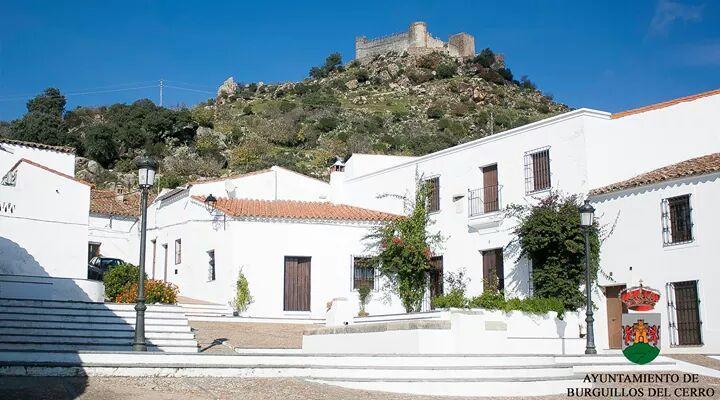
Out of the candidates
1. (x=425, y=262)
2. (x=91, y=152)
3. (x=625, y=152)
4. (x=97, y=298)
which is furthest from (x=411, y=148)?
(x=97, y=298)

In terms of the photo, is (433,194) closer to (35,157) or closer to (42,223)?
(42,223)

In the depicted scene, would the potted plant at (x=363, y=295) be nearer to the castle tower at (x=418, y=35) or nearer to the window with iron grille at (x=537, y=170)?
the window with iron grille at (x=537, y=170)

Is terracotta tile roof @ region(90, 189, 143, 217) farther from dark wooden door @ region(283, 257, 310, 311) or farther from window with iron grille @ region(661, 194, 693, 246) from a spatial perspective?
window with iron grille @ region(661, 194, 693, 246)

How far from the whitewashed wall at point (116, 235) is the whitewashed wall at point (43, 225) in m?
13.3

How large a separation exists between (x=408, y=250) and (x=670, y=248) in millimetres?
9323

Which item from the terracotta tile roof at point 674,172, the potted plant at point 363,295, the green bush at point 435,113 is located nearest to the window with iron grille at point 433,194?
the potted plant at point 363,295

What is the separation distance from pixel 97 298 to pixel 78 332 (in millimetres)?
3853

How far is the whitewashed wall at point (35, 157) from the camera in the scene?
2458cm

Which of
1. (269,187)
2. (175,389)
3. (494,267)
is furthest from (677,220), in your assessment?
(269,187)

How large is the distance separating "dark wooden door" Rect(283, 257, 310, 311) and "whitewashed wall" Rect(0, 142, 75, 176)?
8.22m

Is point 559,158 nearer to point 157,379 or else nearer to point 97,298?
point 97,298

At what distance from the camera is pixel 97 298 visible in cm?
2092

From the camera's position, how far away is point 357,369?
42.2 ft

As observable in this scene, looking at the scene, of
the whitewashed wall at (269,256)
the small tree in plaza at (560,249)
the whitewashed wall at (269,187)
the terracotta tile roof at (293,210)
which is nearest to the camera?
the small tree in plaza at (560,249)
